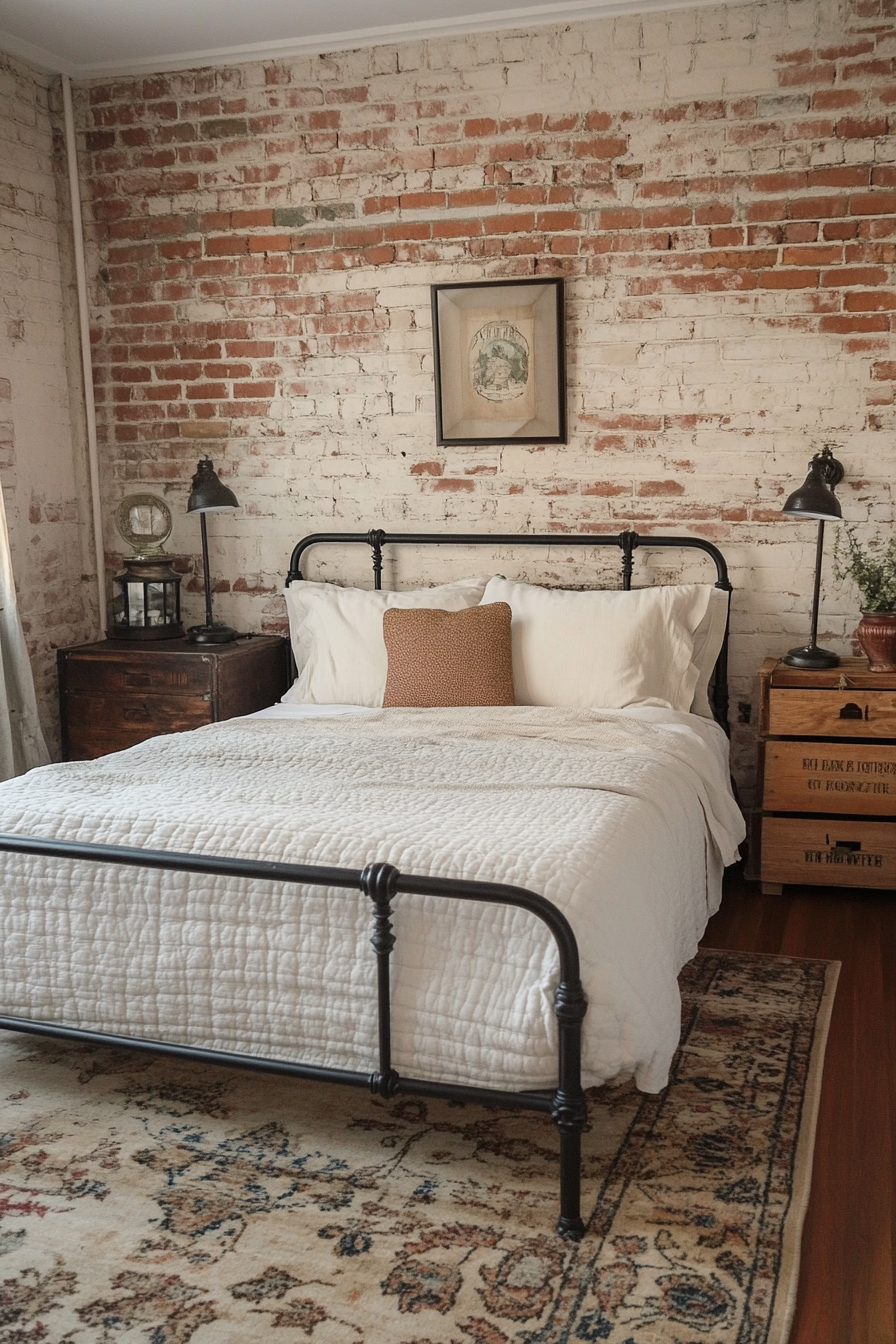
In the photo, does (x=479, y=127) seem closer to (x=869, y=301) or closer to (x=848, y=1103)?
(x=869, y=301)

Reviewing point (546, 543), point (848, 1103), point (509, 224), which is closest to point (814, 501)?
point (546, 543)

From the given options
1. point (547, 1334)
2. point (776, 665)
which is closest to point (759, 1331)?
point (547, 1334)

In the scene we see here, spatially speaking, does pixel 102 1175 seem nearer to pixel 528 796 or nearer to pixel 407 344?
pixel 528 796

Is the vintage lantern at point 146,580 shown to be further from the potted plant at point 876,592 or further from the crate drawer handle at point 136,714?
the potted plant at point 876,592

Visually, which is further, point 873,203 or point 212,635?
point 212,635

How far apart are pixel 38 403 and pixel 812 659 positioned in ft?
9.48

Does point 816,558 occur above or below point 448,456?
below

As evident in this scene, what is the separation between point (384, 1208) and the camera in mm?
2100

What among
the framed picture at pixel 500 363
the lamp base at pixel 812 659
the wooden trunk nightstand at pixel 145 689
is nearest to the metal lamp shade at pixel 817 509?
the lamp base at pixel 812 659

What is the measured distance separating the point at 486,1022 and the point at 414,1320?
50 centimetres

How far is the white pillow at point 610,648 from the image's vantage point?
12.1 feet

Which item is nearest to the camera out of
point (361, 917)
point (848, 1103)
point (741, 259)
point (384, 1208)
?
point (384, 1208)

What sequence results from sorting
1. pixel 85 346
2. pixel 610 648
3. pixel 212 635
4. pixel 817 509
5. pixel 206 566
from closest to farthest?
pixel 817 509 < pixel 610 648 < pixel 212 635 < pixel 206 566 < pixel 85 346

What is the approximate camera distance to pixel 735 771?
408cm
